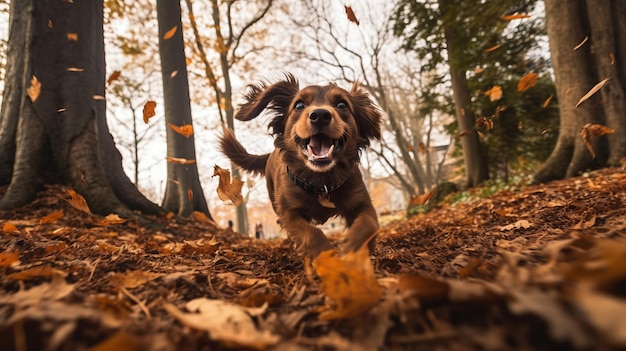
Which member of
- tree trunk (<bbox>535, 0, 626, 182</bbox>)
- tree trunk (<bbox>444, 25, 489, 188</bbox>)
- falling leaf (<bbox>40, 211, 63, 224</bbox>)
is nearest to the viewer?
falling leaf (<bbox>40, 211, 63, 224</bbox>)

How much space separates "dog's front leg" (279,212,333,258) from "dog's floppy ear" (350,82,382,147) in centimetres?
126

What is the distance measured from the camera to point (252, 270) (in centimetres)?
210

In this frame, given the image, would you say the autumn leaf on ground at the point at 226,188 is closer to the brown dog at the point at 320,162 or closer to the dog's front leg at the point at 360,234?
the brown dog at the point at 320,162

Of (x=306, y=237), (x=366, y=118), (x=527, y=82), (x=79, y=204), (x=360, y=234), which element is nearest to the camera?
(x=360, y=234)

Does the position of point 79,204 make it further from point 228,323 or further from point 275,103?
point 228,323

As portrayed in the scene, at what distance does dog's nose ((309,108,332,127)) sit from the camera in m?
2.84

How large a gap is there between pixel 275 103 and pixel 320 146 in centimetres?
109

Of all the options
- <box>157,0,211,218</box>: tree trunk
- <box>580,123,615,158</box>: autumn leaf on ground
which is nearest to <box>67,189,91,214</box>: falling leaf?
<box>157,0,211,218</box>: tree trunk

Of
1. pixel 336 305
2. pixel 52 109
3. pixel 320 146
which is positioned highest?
pixel 52 109

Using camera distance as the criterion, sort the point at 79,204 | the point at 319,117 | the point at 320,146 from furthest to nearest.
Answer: the point at 79,204
the point at 320,146
the point at 319,117

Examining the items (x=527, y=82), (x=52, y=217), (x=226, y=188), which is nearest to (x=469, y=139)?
(x=527, y=82)

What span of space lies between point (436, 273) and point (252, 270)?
3.62 feet

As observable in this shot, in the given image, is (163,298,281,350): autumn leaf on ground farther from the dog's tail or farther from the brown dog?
Answer: the dog's tail

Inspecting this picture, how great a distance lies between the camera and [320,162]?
2.85 metres
